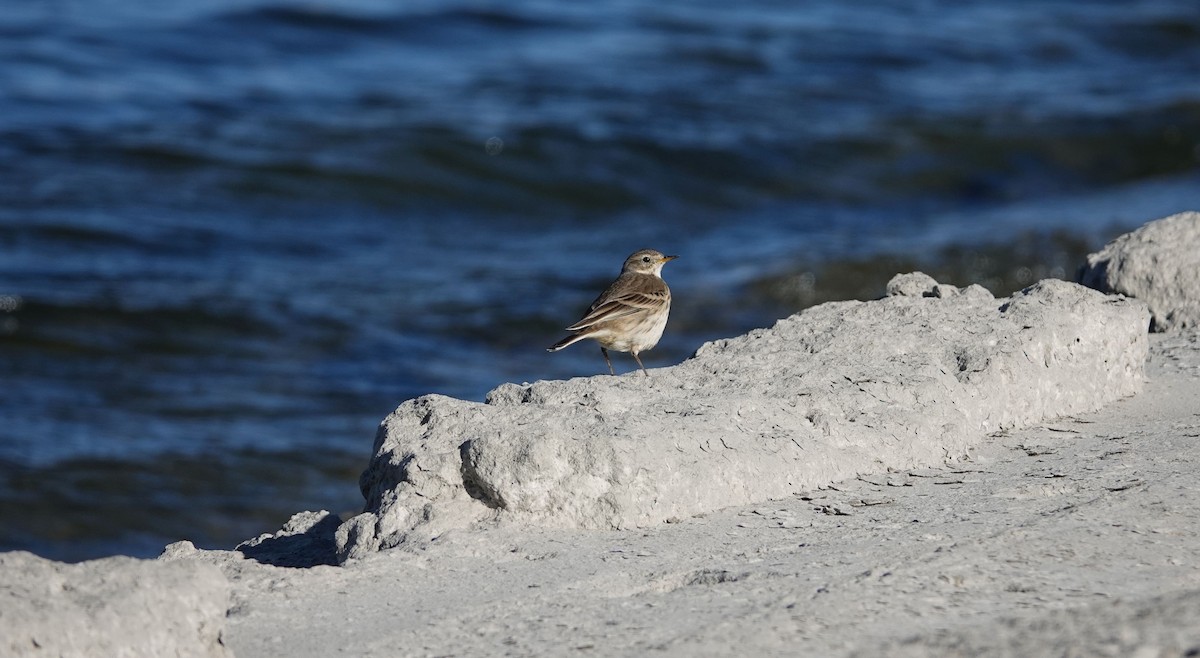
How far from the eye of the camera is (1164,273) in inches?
267

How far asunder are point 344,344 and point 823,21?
17.5 meters

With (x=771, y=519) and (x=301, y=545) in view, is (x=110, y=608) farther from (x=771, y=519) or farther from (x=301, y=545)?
(x=771, y=519)

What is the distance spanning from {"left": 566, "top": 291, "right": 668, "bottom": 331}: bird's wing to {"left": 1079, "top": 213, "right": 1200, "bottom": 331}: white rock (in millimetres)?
2201

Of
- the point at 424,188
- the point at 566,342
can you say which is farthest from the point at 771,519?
the point at 424,188

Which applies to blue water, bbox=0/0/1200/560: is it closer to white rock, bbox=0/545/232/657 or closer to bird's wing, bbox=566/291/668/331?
bird's wing, bbox=566/291/668/331

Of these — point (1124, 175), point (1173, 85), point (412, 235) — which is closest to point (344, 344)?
point (412, 235)

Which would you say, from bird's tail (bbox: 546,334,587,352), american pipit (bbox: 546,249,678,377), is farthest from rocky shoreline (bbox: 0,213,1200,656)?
american pipit (bbox: 546,249,678,377)

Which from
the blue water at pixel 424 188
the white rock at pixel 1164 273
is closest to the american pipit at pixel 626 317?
the white rock at pixel 1164 273

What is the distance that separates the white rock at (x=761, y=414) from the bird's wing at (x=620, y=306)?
1166 millimetres

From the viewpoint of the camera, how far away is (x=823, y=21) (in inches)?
1109

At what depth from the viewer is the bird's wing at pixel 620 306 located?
694 centimetres

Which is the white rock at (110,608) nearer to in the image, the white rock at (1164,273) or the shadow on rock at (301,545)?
the shadow on rock at (301,545)

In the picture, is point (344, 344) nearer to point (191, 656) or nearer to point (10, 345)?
point (10, 345)

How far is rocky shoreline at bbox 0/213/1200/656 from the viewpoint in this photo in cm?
359
